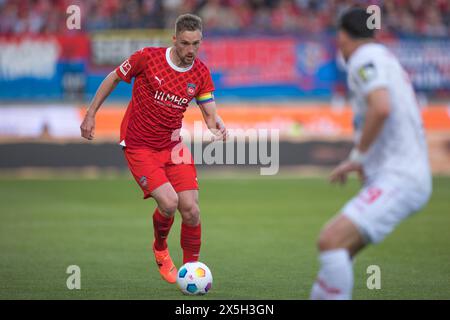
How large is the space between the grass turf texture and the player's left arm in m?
1.39

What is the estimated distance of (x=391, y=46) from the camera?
829 inches

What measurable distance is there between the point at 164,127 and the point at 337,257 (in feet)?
10.1

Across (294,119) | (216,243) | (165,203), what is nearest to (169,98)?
(165,203)

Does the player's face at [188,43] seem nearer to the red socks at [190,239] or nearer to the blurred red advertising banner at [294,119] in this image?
the red socks at [190,239]

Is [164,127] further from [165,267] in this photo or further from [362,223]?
Result: [362,223]

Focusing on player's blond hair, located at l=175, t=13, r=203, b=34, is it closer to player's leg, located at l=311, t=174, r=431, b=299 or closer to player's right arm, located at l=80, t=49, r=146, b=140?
player's right arm, located at l=80, t=49, r=146, b=140

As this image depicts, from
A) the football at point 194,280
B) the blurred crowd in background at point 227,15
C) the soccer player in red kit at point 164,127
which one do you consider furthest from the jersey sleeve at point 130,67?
the blurred crowd in background at point 227,15

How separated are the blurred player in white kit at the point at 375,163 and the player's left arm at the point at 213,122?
8.06 ft

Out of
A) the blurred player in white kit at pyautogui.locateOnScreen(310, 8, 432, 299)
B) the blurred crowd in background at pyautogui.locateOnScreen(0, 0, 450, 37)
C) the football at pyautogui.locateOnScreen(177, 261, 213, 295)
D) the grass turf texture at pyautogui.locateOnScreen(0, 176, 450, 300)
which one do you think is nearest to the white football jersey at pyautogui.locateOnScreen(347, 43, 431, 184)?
the blurred player in white kit at pyautogui.locateOnScreen(310, 8, 432, 299)

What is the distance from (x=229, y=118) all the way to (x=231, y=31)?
2.13 meters

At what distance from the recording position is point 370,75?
5.47 m

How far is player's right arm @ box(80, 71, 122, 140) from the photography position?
7668mm
